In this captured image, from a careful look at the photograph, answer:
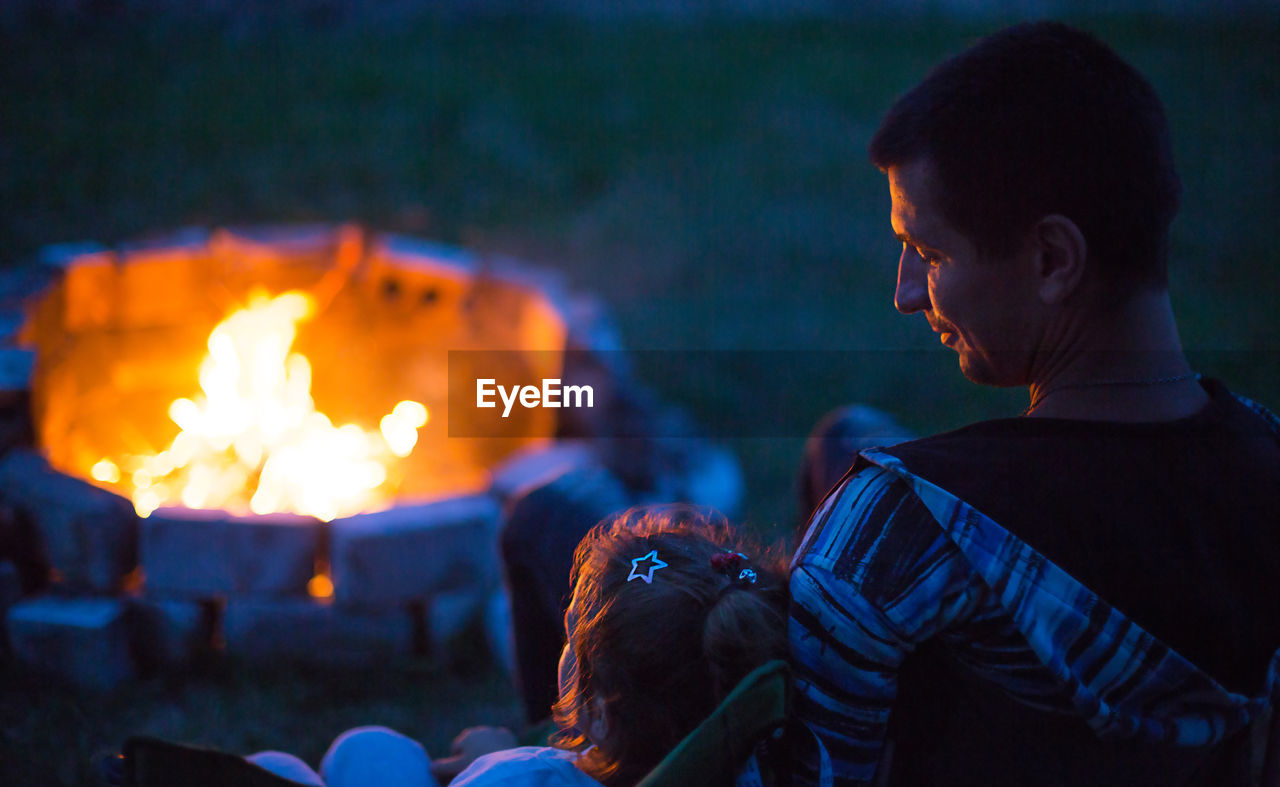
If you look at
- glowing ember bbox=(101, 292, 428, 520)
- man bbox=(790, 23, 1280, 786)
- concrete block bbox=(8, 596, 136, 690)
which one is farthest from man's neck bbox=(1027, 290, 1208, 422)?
concrete block bbox=(8, 596, 136, 690)

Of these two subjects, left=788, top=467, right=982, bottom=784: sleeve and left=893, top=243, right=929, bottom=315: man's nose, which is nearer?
left=788, top=467, right=982, bottom=784: sleeve

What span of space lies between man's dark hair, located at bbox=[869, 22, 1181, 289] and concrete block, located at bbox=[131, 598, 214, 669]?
233 centimetres

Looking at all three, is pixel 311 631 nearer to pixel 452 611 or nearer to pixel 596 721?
pixel 452 611

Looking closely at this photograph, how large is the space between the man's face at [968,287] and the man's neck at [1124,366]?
0.06m

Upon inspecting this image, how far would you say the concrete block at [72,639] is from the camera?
8.41 ft

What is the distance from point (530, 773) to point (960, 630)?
1.94 feet

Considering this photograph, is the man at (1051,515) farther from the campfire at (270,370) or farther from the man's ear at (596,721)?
the campfire at (270,370)

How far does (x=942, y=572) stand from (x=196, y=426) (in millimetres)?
2848

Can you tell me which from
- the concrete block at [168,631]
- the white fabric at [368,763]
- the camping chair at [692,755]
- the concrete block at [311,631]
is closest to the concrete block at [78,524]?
the concrete block at [168,631]

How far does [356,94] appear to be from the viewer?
7.20 m

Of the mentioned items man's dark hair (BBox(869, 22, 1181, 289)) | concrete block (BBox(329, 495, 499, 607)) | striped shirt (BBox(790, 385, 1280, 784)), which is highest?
man's dark hair (BBox(869, 22, 1181, 289))

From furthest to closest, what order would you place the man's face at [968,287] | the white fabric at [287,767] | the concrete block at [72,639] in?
the concrete block at [72,639] < the white fabric at [287,767] < the man's face at [968,287]

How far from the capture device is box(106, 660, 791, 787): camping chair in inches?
45.0

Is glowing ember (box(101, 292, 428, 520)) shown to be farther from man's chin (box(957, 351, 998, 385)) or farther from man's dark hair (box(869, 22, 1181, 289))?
man's dark hair (box(869, 22, 1181, 289))
